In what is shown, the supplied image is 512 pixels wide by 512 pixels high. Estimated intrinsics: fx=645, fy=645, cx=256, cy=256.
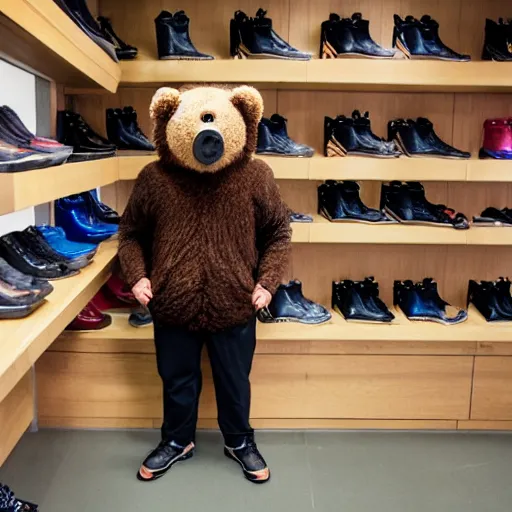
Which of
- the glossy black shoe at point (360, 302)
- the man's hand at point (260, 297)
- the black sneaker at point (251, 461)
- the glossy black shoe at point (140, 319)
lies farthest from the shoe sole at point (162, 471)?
the glossy black shoe at point (360, 302)

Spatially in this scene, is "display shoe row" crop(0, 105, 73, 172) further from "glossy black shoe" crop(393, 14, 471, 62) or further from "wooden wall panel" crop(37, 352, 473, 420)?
"glossy black shoe" crop(393, 14, 471, 62)

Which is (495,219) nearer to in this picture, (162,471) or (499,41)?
(499,41)

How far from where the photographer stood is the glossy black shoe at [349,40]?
2625 millimetres

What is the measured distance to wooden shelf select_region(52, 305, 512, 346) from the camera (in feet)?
8.55

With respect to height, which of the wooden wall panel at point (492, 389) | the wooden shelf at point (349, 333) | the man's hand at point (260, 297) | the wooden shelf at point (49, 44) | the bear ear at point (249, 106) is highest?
the wooden shelf at point (49, 44)

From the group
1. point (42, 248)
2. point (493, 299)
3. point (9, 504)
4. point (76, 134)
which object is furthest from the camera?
point (493, 299)

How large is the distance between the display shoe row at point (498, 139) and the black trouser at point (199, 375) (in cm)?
130

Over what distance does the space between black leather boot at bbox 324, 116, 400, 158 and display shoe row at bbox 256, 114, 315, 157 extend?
0.12 meters

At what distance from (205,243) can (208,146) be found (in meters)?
0.33

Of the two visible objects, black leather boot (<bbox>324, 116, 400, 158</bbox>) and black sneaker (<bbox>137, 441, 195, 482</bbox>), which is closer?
black sneaker (<bbox>137, 441, 195, 482</bbox>)

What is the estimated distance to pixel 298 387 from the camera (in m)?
2.72

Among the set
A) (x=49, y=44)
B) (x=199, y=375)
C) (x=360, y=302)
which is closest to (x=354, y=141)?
(x=360, y=302)

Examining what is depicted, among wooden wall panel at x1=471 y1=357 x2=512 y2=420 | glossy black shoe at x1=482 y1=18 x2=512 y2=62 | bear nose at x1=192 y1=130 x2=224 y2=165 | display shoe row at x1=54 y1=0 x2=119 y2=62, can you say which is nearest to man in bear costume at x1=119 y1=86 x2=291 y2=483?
bear nose at x1=192 y1=130 x2=224 y2=165

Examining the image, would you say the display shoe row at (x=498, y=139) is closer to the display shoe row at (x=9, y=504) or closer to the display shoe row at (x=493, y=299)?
the display shoe row at (x=493, y=299)
